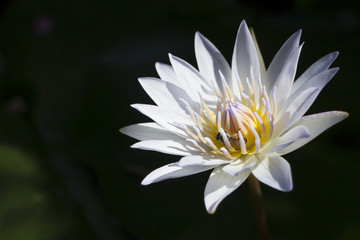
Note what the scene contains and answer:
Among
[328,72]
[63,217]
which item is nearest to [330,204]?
[328,72]

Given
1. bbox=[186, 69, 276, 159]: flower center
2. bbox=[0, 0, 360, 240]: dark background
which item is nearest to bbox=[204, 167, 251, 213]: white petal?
bbox=[186, 69, 276, 159]: flower center

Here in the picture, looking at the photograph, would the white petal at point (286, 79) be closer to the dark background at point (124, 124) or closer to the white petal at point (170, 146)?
the white petal at point (170, 146)

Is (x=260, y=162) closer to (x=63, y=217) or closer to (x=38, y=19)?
(x=63, y=217)

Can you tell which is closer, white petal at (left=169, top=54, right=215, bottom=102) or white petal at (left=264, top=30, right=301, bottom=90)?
white petal at (left=264, top=30, right=301, bottom=90)

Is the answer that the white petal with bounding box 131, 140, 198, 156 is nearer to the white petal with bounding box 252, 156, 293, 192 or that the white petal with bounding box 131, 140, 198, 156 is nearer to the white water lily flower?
the white water lily flower

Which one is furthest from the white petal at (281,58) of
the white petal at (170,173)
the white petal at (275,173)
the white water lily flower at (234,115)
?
the white petal at (170,173)

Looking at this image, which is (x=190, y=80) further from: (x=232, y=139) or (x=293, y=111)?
(x=293, y=111)
